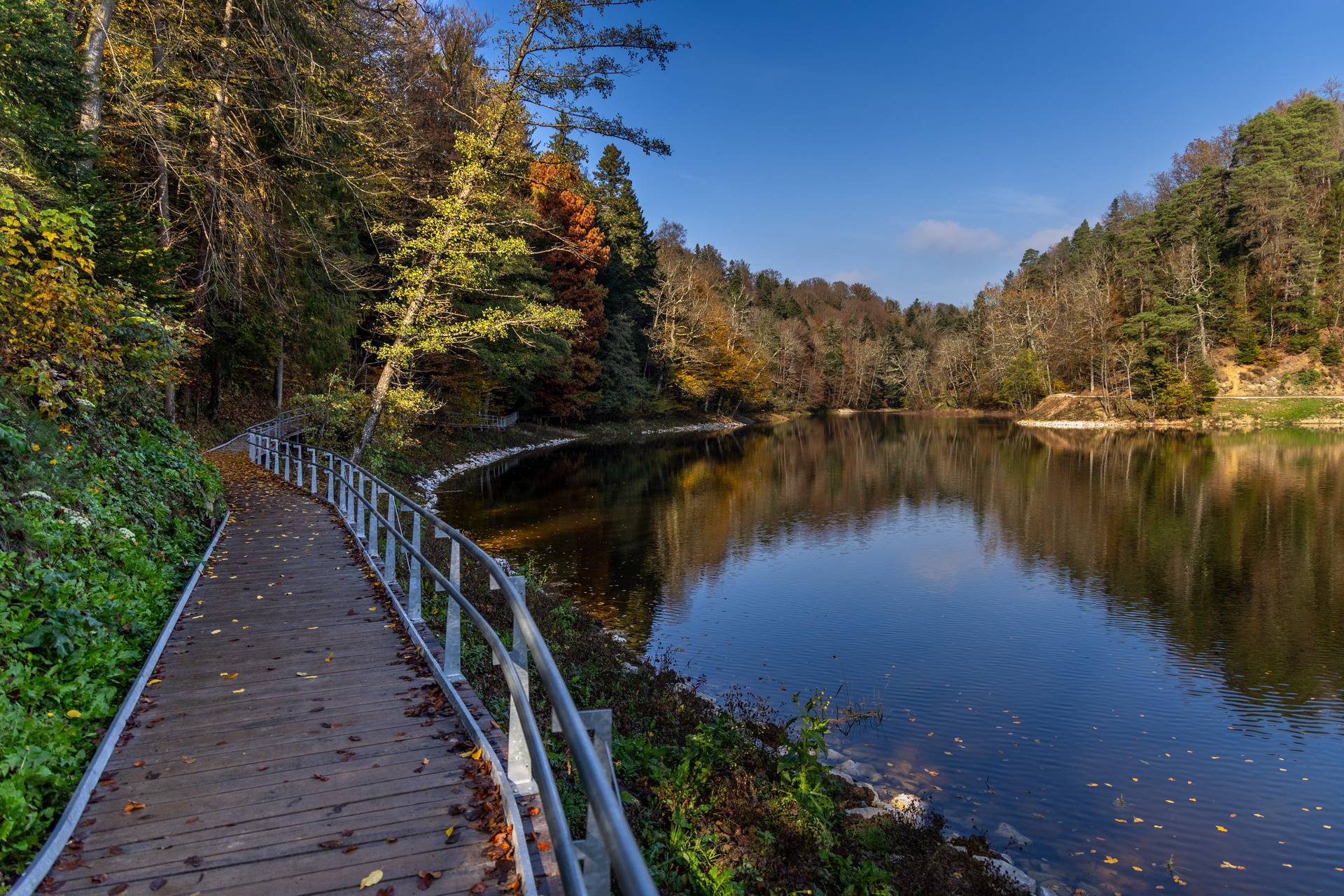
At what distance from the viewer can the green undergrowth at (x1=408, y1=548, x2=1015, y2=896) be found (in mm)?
5531

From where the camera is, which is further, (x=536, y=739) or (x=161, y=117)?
(x=161, y=117)

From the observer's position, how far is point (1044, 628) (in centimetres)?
1359

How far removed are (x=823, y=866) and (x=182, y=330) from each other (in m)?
11.4

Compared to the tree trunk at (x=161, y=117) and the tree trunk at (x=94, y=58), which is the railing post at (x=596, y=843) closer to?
the tree trunk at (x=161, y=117)

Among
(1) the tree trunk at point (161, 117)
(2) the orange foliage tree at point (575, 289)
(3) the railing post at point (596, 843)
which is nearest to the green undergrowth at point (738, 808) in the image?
(3) the railing post at point (596, 843)

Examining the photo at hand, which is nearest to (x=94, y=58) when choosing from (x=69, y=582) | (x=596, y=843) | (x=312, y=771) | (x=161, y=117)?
(x=161, y=117)

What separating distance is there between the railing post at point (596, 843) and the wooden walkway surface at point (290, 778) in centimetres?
129

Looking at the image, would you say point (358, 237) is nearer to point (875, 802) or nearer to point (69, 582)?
point (69, 582)

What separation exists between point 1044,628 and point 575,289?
35209 millimetres

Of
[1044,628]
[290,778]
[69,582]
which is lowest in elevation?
[1044,628]

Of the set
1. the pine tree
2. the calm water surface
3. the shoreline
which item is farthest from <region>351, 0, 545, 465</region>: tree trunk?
the pine tree

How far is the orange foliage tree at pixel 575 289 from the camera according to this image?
4256 cm

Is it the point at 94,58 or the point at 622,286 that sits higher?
the point at 622,286

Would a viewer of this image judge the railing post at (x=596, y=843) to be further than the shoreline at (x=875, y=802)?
No
